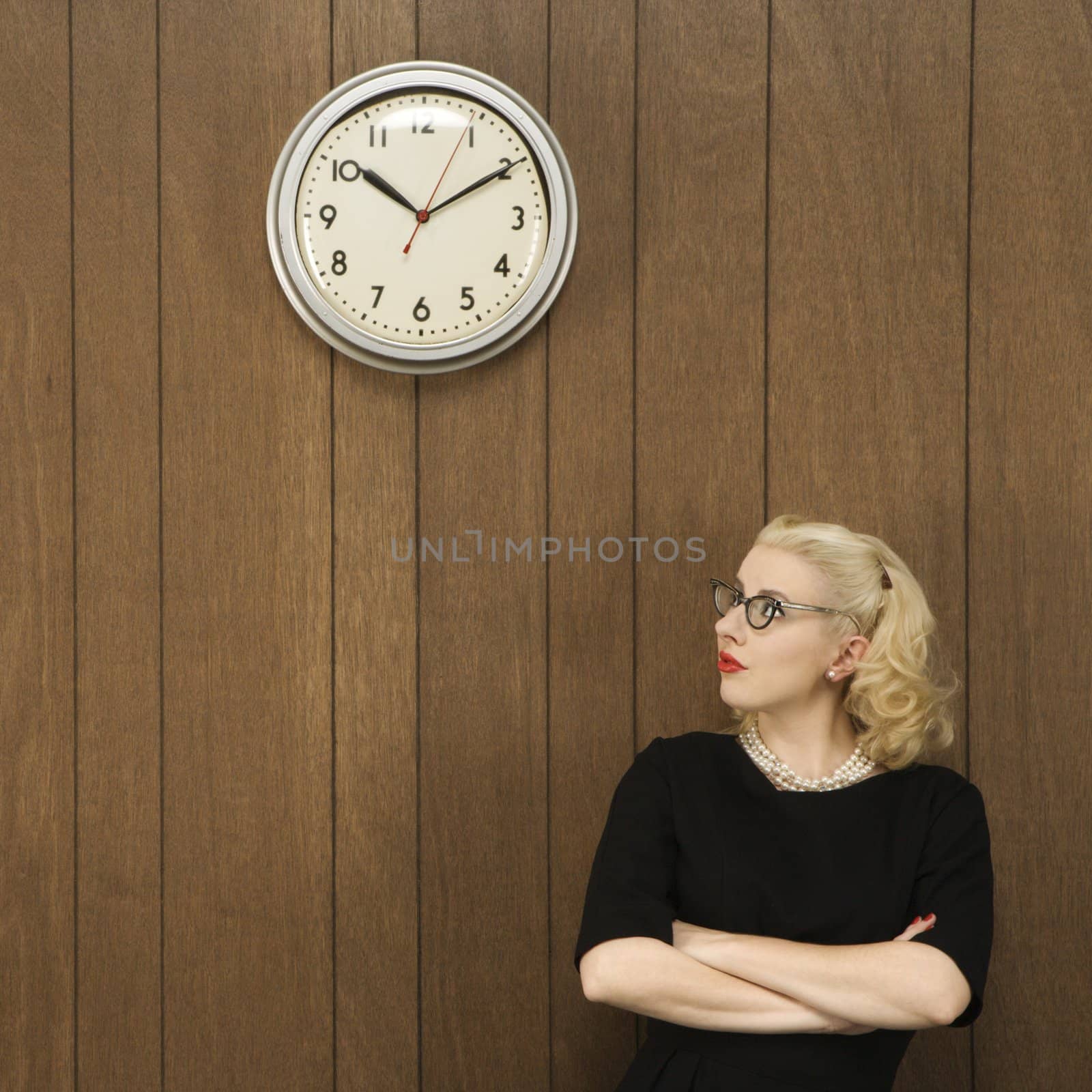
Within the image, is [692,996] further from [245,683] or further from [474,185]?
[474,185]

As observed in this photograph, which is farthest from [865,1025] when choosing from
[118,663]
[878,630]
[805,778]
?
[118,663]

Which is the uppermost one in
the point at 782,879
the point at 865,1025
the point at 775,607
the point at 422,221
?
the point at 422,221

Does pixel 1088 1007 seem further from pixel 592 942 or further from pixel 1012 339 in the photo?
pixel 1012 339

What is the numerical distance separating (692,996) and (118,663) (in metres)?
0.93

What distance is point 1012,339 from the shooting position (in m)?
1.48

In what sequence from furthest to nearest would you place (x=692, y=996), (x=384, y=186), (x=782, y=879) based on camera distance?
(x=384, y=186), (x=782, y=879), (x=692, y=996)

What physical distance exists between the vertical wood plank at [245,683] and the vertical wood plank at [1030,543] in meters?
0.96

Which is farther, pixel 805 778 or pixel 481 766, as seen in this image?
pixel 481 766

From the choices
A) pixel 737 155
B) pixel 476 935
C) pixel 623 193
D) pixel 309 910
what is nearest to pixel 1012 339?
pixel 737 155

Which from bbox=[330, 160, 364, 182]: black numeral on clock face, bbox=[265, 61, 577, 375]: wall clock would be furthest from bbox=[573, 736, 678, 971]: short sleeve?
bbox=[330, 160, 364, 182]: black numeral on clock face

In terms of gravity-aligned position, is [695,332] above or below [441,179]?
below

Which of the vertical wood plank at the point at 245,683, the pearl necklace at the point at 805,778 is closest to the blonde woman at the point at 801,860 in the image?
the pearl necklace at the point at 805,778

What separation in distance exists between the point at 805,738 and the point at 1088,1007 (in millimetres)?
659

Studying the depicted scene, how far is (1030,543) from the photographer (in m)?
1.49
